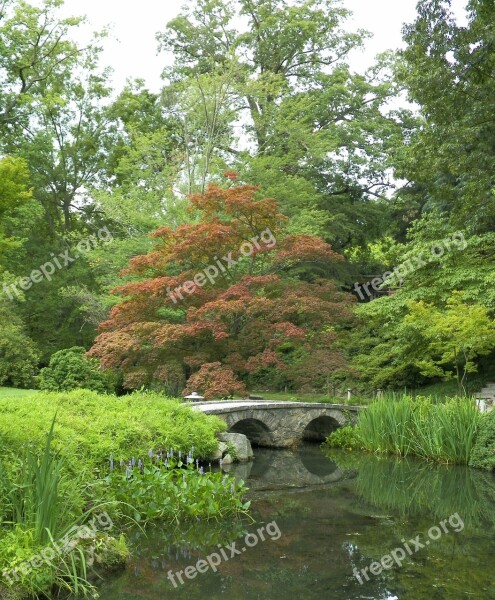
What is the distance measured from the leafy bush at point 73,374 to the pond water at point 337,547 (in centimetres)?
754

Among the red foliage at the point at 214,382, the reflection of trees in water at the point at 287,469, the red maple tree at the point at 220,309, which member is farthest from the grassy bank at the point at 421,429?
the red foliage at the point at 214,382

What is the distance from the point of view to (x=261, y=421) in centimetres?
1441

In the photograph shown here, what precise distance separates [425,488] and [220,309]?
20.3 ft

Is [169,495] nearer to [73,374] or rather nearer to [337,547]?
[337,547]

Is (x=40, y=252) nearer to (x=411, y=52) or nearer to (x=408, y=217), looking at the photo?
(x=408, y=217)

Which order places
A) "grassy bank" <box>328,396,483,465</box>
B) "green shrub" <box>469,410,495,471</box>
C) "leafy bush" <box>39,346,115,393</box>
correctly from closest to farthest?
1. "green shrub" <box>469,410,495,471</box>
2. "grassy bank" <box>328,396,483,465</box>
3. "leafy bush" <box>39,346,115,393</box>

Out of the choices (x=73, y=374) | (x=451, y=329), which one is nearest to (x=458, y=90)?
(x=451, y=329)

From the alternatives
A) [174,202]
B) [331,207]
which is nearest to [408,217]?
[331,207]

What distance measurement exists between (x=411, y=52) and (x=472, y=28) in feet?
4.06

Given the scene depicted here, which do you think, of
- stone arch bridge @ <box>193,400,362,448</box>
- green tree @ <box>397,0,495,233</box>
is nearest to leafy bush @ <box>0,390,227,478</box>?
stone arch bridge @ <box>193,400,362,448</box>

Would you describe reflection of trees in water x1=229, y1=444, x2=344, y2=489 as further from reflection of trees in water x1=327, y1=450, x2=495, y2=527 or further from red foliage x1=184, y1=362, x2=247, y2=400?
red foliage x1=184, y1=362, x2=247, y2=400

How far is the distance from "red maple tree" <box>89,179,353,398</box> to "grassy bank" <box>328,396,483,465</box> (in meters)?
2.32

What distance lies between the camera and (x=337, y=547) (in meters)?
7.05

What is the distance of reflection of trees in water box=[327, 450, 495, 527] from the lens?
8.87 metres
